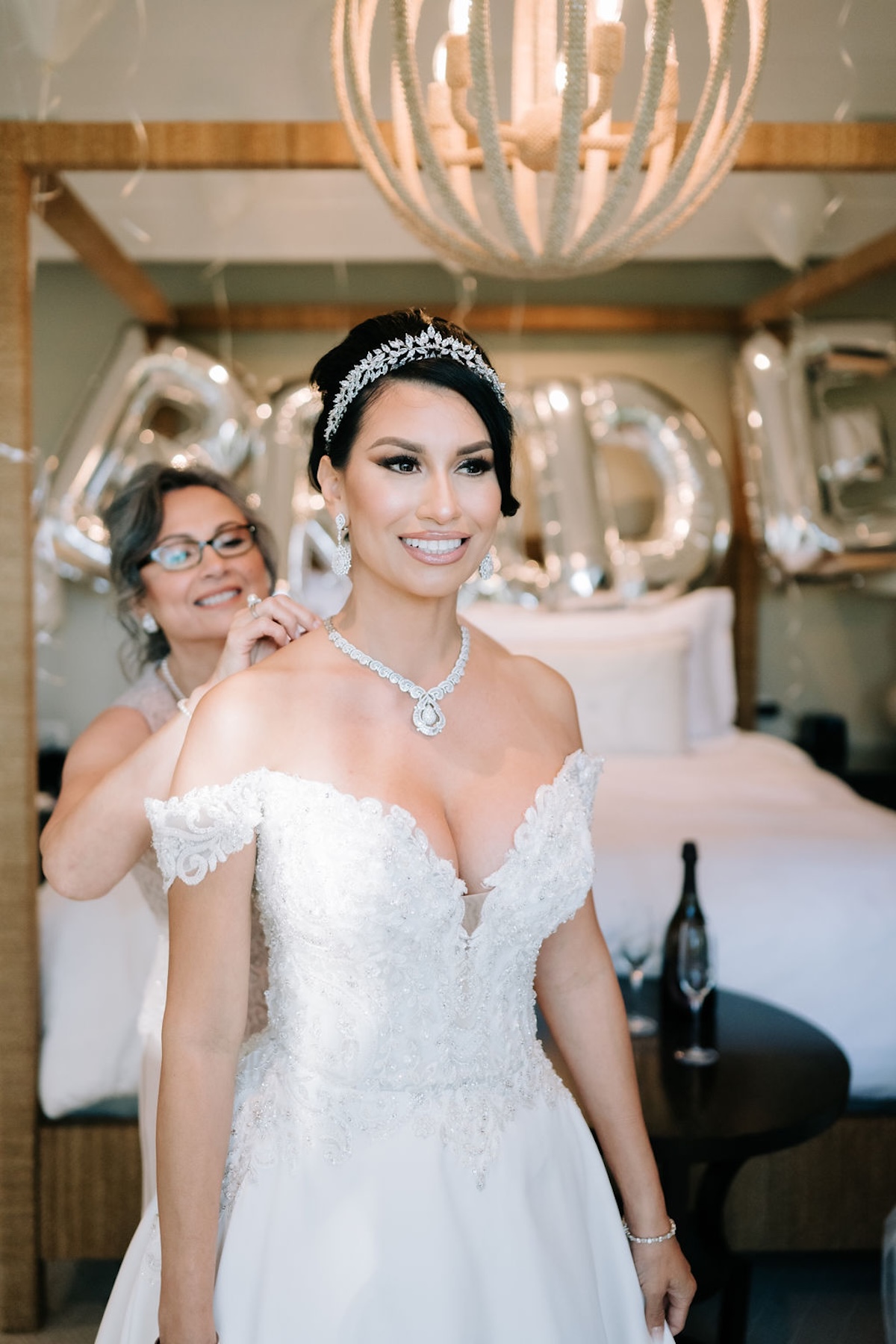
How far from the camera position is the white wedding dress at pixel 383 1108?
123 centimetres

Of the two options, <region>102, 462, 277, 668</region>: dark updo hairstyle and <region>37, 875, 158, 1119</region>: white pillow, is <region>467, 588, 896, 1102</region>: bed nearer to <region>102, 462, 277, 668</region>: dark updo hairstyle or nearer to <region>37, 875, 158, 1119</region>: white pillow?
<region>37, 875, 158, 1119</region>: white pillow

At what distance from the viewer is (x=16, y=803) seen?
2.40 meters

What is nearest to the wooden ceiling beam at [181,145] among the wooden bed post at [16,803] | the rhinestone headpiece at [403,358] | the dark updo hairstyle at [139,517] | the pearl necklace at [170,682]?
the wooden bed post at [16,803]

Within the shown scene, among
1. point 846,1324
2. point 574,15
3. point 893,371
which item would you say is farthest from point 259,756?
point 893,371

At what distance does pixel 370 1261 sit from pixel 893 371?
3.52 m

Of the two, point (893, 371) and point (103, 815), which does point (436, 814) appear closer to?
point (103, 815)

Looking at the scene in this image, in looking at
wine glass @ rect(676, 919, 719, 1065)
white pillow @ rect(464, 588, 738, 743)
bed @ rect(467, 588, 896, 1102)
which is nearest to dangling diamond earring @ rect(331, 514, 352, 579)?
wine glass @ rect(676, 919, 719, 1065)

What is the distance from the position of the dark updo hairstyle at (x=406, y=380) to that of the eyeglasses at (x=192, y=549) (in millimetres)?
590

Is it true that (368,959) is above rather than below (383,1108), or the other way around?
above

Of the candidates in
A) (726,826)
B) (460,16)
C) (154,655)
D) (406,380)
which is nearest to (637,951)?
(726,826)

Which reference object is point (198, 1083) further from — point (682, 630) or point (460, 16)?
point (682, 630)

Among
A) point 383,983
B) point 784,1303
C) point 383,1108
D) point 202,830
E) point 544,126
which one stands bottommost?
point 784,1303

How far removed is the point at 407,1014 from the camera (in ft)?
4.26

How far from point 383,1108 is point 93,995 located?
4.39ft
